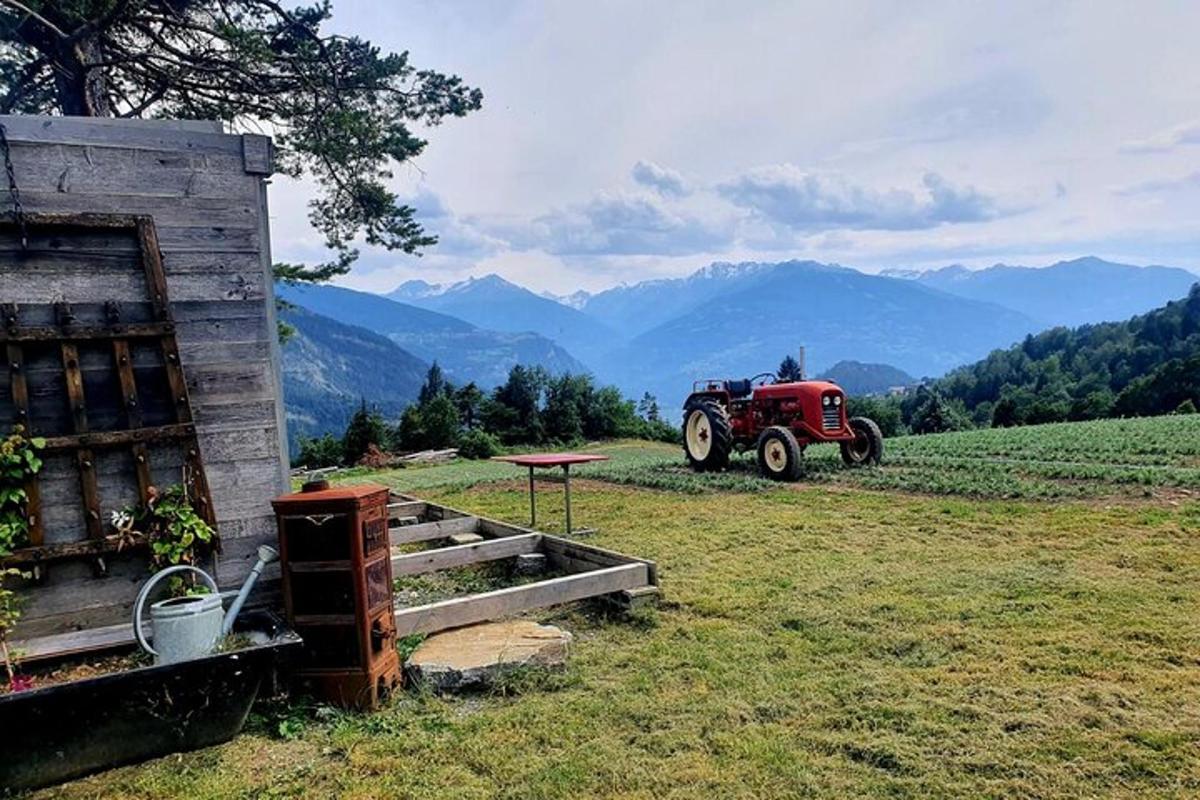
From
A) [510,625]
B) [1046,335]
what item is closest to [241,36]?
[510,625]

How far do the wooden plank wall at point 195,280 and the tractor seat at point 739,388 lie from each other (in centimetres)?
985

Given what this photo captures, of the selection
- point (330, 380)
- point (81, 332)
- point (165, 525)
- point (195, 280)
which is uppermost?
point (330, 380)

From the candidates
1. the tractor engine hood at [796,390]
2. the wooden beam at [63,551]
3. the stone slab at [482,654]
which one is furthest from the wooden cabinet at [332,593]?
the tractor engine hood at [796,390]

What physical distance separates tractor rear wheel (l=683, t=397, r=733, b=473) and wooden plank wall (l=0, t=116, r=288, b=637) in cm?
923

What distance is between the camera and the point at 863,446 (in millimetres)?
12805

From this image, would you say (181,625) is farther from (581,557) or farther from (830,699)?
(581,557)

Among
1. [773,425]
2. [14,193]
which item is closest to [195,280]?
[14,193]

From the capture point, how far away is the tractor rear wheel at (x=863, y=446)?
12547 millimetres

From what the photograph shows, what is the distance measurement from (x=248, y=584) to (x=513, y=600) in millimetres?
1660

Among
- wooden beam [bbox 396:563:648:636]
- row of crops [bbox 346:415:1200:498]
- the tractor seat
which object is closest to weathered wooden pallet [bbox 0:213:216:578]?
wooden beam [bbox 396:563:648:636]

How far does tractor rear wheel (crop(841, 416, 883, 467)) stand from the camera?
41.2ft

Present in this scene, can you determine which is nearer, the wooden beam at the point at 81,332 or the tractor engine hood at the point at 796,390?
the wooden beam at the point at 81,332

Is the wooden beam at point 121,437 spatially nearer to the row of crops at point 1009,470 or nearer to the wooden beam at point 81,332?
the wooden beam at point 81,332

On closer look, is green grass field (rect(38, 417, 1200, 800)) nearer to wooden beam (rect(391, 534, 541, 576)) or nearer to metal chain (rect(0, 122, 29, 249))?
wooden beam (rect(391, 534, 541, 576))
